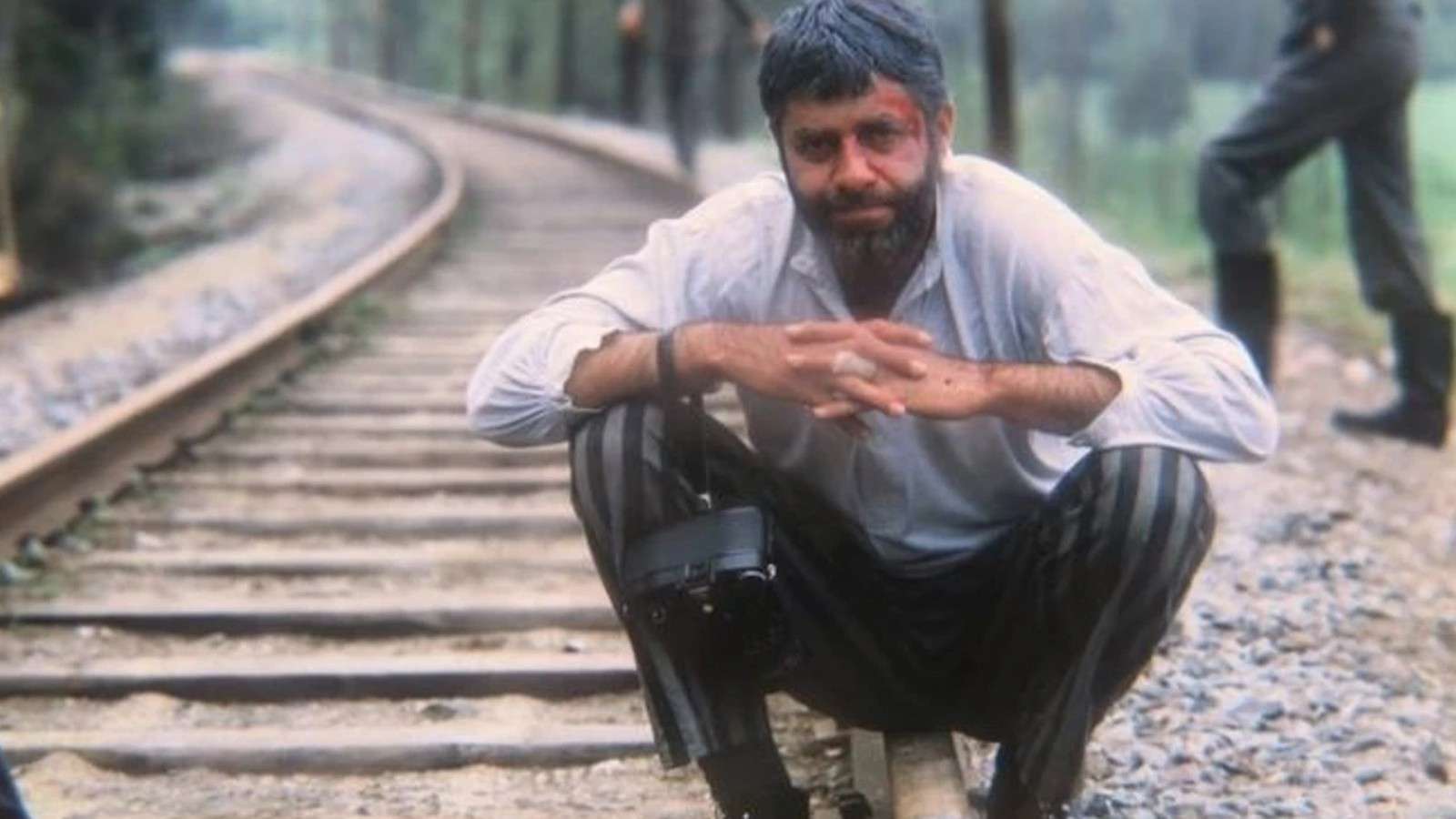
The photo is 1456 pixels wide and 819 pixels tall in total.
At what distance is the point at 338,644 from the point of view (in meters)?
4.32

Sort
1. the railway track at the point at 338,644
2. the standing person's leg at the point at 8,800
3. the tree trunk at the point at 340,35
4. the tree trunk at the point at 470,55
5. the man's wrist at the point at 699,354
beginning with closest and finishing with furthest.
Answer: the standing person's leg at the point at 8,800
the man's wrist at the point at 699,354
the railway track at the point at 338,644
the tree trunk at the point at 470,55
the tree trunk at the point at 340,35

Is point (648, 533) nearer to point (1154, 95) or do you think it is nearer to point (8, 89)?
point (8, 89)

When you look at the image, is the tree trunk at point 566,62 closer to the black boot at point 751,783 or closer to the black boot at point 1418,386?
the black boot at point 1418,386

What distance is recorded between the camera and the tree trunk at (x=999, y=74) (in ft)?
32.6

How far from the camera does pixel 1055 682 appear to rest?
2803mm

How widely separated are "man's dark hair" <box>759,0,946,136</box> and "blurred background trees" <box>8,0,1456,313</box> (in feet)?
19.2

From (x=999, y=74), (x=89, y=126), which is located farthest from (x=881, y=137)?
(x=89, y=126)

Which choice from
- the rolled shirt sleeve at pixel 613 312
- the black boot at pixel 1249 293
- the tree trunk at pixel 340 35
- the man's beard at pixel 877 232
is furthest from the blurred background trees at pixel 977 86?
the man's beard at pixel 877 232

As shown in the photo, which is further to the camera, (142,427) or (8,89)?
(8,89)

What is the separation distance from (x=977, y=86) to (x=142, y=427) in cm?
3776

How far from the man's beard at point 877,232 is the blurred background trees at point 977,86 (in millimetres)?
5806

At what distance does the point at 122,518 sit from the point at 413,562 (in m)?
0.86

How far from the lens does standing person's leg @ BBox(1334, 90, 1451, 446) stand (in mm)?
6004

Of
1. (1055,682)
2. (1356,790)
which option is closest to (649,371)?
(1055,682)
